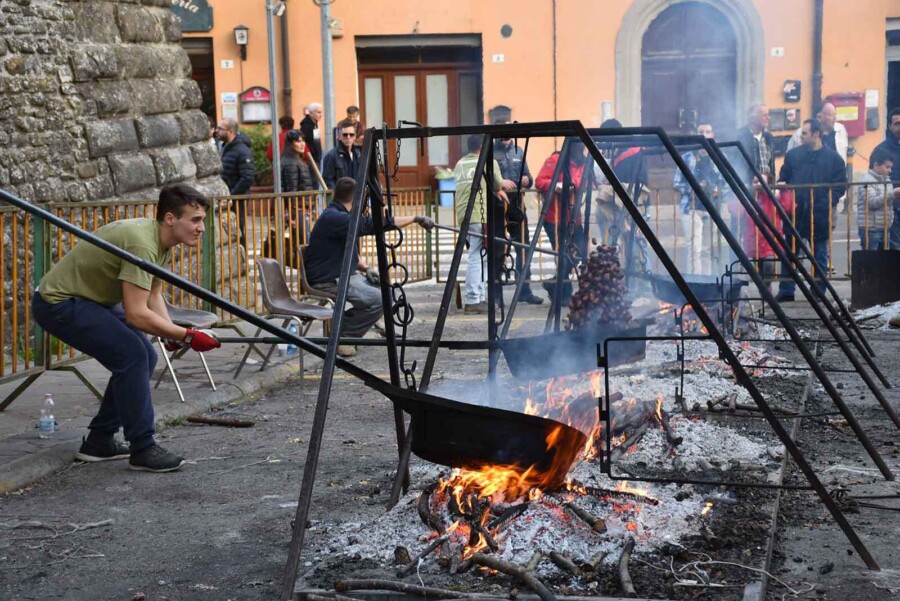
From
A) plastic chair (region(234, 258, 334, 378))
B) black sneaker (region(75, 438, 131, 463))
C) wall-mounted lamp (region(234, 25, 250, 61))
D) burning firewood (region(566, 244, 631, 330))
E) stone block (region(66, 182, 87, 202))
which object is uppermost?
wall-mounted lamp (region(234, 25, 250, 61))

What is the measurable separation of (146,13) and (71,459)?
656 centimetres

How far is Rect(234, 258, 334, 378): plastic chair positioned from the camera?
966 cm

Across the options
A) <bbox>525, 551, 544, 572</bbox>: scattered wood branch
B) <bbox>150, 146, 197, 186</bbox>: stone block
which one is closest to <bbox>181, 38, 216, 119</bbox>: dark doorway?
<bbox>150, 146, 197, 186</bbox>: stone block

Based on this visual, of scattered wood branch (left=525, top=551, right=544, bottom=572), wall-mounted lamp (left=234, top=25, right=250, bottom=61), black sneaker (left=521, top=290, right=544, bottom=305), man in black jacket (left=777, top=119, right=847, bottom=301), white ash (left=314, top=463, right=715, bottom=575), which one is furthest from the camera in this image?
wall-mounted lamp (left=234, top=25, right=250, bottom=61)

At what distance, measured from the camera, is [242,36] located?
24.9 metres

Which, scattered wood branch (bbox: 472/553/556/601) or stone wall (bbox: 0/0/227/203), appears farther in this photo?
stone wall (bbox: 0/0/227/203)

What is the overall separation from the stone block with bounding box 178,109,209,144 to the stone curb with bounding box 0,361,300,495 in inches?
143

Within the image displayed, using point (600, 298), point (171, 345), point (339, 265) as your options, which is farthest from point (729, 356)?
point (339, 265)

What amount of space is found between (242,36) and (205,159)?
41.6 feet

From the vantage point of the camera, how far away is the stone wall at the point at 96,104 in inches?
410

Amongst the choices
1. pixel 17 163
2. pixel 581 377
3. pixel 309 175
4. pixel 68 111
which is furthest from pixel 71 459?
pixel 309 175

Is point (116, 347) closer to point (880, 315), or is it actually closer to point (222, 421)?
point (222, 421)

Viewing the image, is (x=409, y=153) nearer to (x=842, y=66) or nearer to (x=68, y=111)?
(x=842, y=66)

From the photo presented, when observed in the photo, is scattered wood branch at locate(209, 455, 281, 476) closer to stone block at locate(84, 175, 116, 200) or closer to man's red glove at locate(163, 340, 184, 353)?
man's red glove at locate(163, 340, 184, 353)
